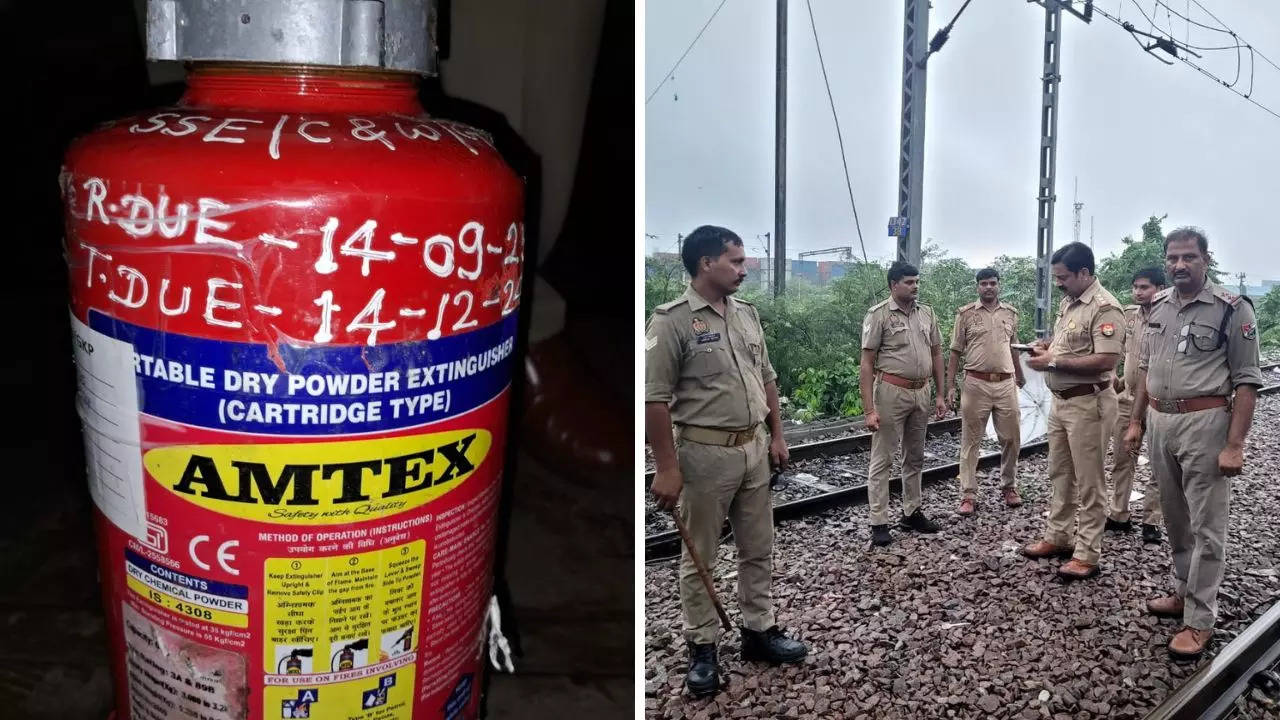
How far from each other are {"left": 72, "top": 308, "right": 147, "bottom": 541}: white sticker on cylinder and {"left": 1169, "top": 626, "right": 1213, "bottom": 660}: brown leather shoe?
1.66 m

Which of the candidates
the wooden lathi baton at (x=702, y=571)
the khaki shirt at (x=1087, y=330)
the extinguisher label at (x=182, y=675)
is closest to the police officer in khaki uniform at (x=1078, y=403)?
the khaki shirt at (x=1087, y=330)

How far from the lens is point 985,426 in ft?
6.56

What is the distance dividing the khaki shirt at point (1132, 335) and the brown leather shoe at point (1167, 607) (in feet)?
1.69

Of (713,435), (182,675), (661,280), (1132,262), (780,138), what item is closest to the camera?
(182,675)

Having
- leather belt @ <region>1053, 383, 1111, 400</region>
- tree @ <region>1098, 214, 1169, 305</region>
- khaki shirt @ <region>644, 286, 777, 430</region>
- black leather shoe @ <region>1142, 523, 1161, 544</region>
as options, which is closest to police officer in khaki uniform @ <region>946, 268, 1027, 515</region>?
leather belt @ <region>1053, 383, 1111, 400</region>

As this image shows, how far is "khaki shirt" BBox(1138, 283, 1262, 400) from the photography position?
5.41 feet

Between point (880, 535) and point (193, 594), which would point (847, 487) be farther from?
point (193, 594)

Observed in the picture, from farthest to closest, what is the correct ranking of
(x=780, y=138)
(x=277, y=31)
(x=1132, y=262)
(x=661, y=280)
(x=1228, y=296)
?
1. (x=1132, y=262)
2. (x=1228, y=296)
3. (x=661, y=280)
4. (x=780, y=138)
5. (x=277, y=31)

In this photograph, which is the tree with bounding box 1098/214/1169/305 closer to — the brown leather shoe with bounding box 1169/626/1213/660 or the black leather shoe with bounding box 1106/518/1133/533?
the black leather shoe with bounding box 1106/518/1133/533

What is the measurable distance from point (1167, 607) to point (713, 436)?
3.18ft

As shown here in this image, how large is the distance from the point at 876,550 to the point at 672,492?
18.6 inches

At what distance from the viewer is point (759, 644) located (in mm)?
1419

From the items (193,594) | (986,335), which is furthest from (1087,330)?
(193,594)

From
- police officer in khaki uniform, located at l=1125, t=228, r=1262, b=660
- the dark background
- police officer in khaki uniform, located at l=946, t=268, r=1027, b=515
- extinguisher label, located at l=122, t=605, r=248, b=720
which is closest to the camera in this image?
extinguisher label, located at l=122, t=605, r=248, b=720
